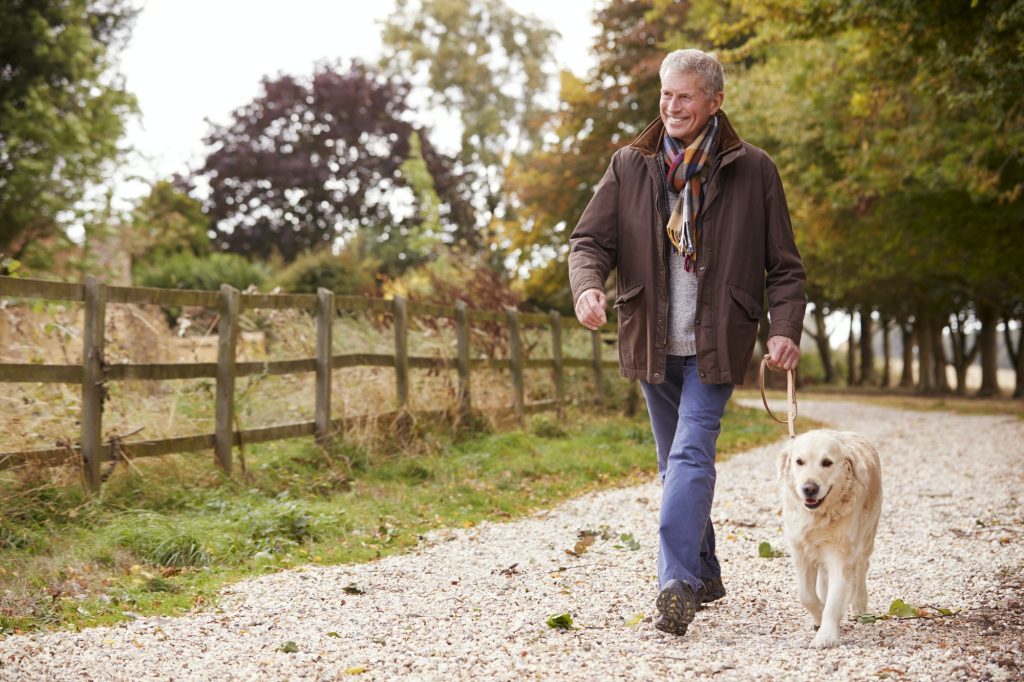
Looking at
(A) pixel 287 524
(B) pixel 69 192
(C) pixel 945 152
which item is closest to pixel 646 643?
(A) pixel 287 524

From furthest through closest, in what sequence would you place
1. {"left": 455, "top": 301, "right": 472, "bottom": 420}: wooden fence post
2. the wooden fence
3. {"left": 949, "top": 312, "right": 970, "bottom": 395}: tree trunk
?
{"left": 949, "top": 312, "right": 970, "bottom": 395}: tree trunk, {"left": 455, "top": 301, "right": 472, "bottom": 420}: wooden fence post, the wooden fence

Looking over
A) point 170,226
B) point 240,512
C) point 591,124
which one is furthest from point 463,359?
point 170,226

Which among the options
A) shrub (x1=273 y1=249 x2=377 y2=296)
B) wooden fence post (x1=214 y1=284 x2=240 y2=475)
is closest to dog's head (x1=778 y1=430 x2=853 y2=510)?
wooden fence post (x1=214 y1=284 x2=240 y2=475)

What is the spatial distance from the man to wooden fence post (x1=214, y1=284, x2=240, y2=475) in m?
4.10

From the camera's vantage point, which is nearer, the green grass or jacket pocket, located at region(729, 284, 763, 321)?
jacket pocket, located at region(729, 284, 763, 321)

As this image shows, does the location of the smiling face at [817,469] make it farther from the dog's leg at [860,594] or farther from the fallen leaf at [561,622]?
the fallen leaf at [561,622]

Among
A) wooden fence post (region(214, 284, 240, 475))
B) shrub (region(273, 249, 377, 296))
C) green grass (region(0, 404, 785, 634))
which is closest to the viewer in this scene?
green grass (region(0, 404, 785, 634))

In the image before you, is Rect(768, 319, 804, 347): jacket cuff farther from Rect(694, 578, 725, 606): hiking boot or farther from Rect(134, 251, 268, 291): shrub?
Rect(134, 251, 268, 291): shrub

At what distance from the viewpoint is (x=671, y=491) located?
13.4ft

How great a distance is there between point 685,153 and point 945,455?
8.56m

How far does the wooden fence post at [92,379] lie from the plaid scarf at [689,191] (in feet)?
13.7

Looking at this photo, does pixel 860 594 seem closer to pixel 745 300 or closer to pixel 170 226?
pixel 745 300

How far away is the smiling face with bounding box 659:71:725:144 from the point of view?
13.4 feet

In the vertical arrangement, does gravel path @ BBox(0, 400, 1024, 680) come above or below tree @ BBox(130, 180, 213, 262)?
below
